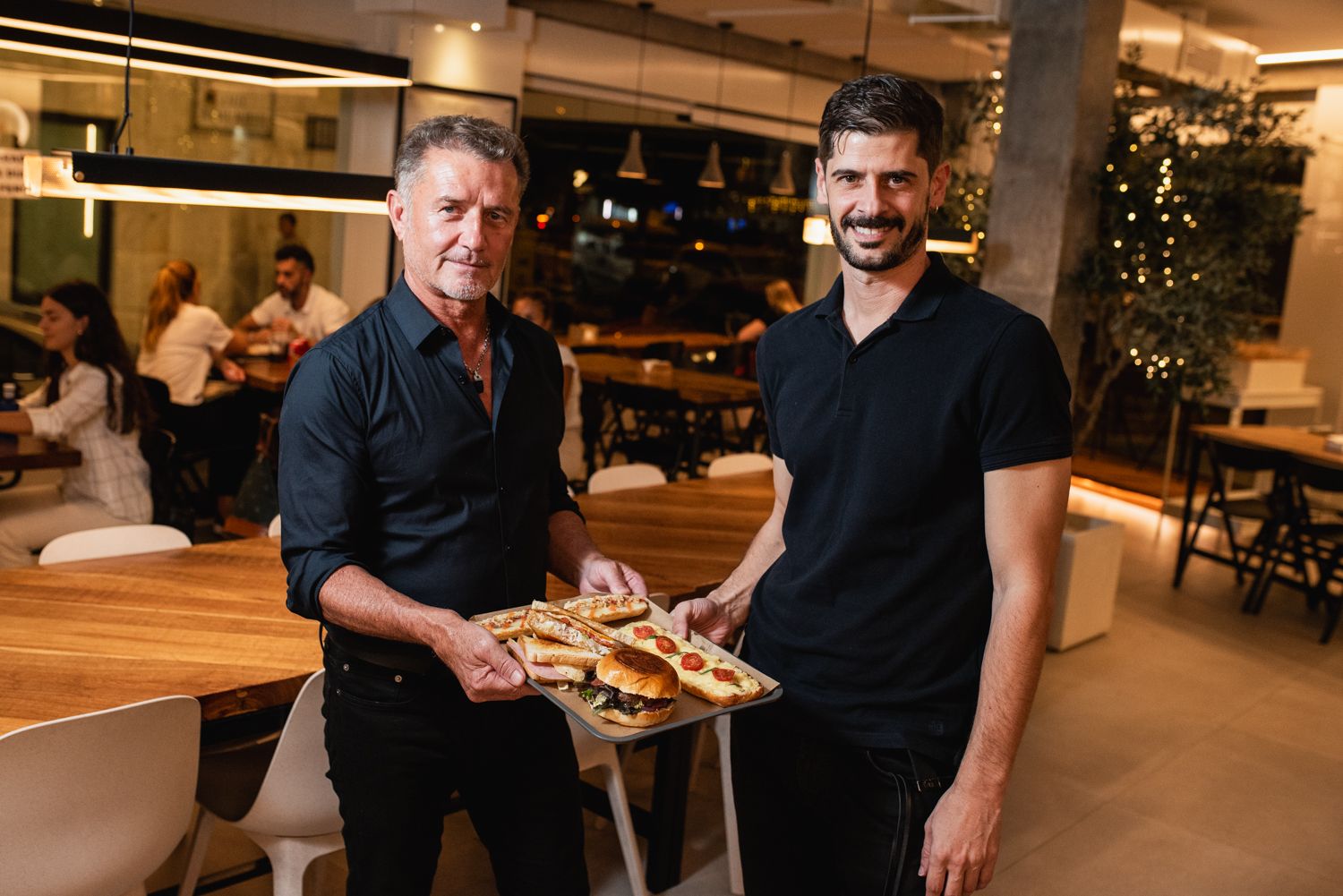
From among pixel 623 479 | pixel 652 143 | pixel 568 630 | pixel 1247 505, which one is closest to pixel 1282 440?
pixel 1247 505

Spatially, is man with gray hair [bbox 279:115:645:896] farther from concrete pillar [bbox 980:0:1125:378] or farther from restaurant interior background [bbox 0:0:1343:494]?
concrete pillar [bbox 980:0:1125:378]

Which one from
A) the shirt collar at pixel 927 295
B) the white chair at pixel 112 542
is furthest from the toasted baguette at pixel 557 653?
the white chair at pixel 112 542

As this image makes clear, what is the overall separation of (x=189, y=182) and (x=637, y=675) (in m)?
2.39

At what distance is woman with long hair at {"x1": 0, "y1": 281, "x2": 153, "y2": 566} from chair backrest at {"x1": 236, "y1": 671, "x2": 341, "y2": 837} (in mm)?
2860

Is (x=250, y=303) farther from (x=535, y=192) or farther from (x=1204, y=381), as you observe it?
(x=1204, y=381)

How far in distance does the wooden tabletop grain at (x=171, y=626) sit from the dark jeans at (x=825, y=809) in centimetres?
109

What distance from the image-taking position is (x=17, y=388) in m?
7.40

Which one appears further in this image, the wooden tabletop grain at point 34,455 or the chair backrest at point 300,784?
the wooden tabletop grain at point 34,455

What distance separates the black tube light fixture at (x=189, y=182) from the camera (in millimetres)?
3332

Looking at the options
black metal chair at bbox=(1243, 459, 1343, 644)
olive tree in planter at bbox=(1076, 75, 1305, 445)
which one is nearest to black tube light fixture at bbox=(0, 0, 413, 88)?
olive tree in planter at bbox=(1076, 75, 1305, 445)

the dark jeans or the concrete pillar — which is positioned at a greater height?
the concrete pillar

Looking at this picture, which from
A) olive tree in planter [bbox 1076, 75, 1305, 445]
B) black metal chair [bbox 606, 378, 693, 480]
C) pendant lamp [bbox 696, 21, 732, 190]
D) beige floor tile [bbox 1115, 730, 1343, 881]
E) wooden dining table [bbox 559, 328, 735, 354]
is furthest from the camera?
pendant lamp [bbox 696, 21, 732, 190]

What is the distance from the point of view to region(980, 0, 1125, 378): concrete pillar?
6.40 m

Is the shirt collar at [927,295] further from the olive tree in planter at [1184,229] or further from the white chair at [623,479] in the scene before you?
the olive tree in planter at [1184,229]
